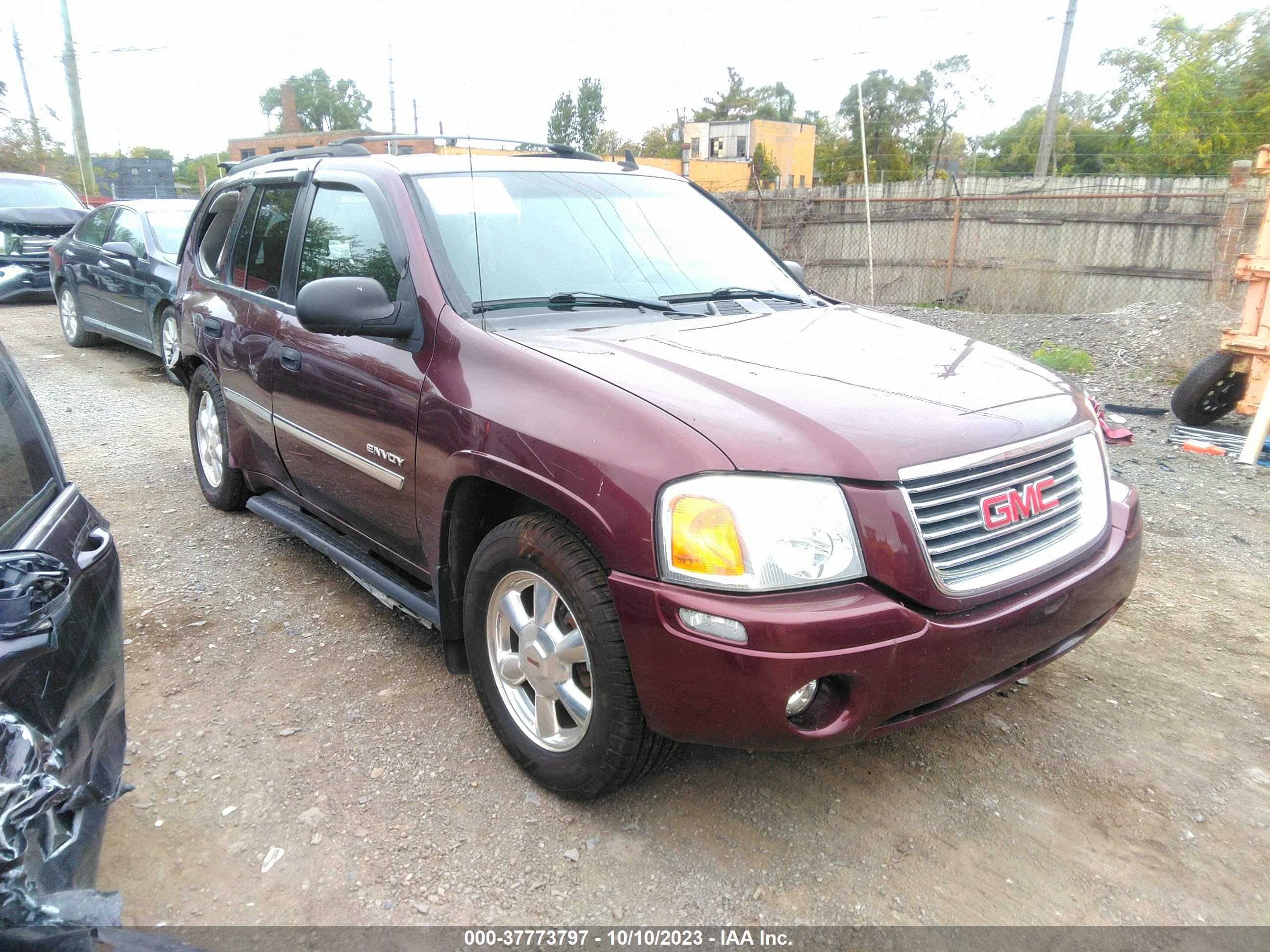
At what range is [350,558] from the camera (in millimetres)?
3541

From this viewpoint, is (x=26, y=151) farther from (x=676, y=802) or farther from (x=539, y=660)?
(x=676, y=802)

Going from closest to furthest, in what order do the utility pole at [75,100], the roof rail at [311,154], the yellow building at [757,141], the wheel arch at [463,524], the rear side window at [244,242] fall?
the wheel arch at [463,524] < the roof rail at [311,154] < the rear side window at [244,242] < the utility pole at [75,100] < the yellow building at [757,141]

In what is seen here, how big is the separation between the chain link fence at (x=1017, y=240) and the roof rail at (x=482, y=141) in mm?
9796

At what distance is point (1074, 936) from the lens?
2.18 metres

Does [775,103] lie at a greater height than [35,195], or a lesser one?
greater

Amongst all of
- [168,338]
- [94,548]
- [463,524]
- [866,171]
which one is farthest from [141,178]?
[94,548]

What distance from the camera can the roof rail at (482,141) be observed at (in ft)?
12.0

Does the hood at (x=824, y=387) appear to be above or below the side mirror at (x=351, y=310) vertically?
below

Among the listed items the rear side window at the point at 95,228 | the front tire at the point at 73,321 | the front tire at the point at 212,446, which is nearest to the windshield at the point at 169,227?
the rear side window at the point at 95,228

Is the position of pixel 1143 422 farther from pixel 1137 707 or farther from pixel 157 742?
pixel 157 742

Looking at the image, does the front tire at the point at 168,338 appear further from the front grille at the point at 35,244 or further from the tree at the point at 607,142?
the tree at the point at 607,142

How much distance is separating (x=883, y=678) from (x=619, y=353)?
118cm

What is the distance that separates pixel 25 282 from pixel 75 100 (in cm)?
2487

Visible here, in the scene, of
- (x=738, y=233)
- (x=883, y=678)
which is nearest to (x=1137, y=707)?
(x=883, y=678)
